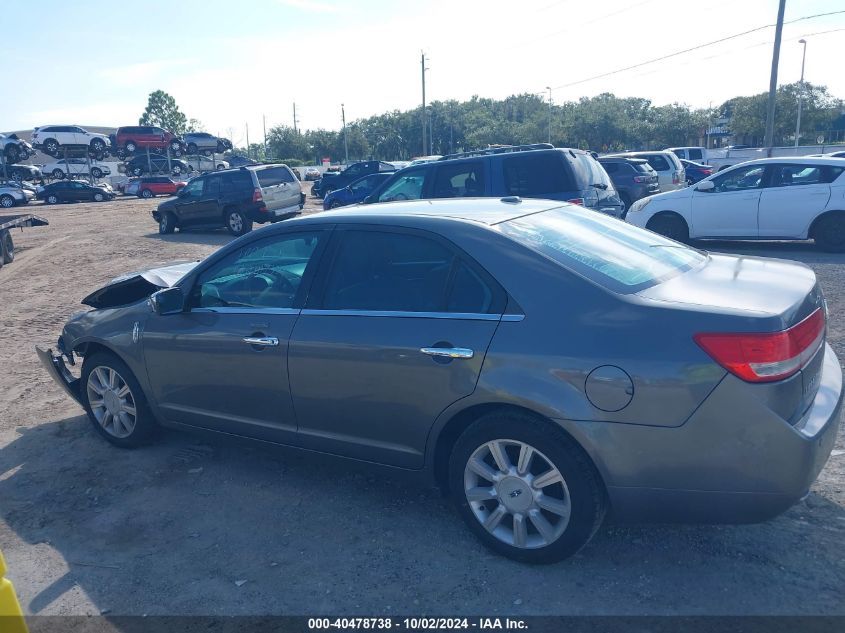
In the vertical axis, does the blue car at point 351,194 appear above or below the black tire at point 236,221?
above

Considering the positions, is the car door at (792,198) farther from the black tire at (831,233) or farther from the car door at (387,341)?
the car door at (387,341)

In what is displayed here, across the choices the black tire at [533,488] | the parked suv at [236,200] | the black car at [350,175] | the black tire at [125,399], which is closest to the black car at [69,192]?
the black car at [350,175]

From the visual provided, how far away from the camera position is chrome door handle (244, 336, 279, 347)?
3928 millimetres

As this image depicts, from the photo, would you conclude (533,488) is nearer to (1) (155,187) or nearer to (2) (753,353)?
(2) (753,353)

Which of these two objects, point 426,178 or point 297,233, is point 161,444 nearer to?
point 297,233

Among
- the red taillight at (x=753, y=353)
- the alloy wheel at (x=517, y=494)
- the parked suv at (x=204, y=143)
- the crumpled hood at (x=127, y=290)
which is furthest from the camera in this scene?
the parked suv at (x=204, y=143)

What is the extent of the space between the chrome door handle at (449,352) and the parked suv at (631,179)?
15283mm

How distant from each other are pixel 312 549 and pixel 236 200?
1625 cm

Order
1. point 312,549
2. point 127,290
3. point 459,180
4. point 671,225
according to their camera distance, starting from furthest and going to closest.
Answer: point 671,225
point 459,180
point 127,290
point 312,549

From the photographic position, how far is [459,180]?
10.6 meters

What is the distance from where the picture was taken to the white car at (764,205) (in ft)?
36.5

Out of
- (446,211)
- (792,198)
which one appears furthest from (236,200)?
(446,211)

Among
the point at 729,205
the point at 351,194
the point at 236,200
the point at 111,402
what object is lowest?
the point at 111,402

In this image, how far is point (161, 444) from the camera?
16.7 feet
